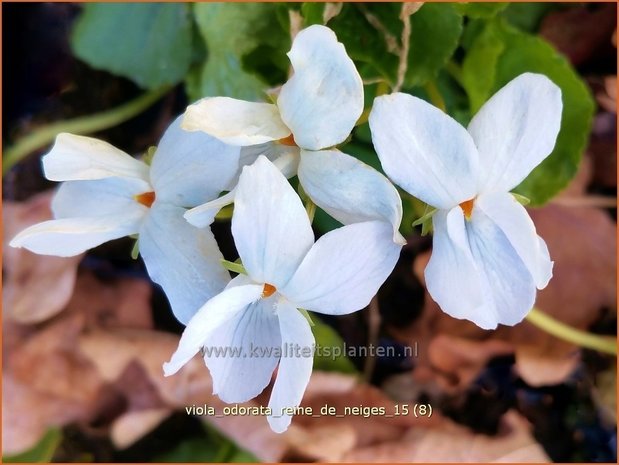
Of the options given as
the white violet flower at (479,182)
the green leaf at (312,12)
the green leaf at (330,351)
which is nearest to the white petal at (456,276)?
the white violet flower at (479,182)

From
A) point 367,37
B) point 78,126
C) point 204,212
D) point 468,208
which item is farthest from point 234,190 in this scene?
point 78,126

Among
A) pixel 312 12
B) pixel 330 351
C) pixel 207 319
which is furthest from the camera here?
pixel 330 351

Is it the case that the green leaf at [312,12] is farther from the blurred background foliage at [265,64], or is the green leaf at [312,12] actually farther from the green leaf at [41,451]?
the green leaf at [41,451]

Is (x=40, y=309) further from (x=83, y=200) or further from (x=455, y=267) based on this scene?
(x=455, y=267)

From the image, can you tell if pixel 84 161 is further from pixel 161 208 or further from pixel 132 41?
pixel 132 41

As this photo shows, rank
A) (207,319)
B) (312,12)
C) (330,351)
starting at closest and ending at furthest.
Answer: (207,319)
(312,12)
(330,351)

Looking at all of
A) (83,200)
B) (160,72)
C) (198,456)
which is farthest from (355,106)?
(198,456)
